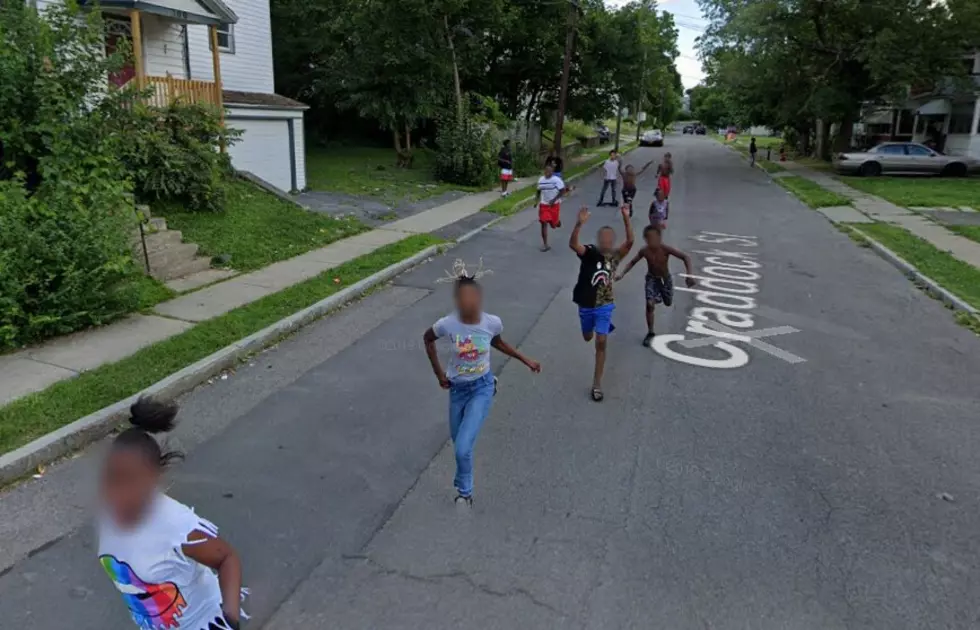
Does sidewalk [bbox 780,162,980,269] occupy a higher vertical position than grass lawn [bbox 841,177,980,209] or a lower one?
lower

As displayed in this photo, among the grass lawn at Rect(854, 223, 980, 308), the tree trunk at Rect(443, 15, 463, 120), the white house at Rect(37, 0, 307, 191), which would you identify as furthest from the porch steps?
the tree trunk at Rect(443, 15, 463, 120)

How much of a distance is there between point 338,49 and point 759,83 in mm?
19994

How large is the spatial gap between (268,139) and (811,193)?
54.8ft

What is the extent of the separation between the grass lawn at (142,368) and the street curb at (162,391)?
103 mm

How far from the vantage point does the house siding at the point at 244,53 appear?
1707 cm

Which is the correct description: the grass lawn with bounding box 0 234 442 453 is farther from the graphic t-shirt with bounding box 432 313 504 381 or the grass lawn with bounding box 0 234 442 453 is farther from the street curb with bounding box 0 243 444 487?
the graphic t-shirt with bounding box 432 313 504 381

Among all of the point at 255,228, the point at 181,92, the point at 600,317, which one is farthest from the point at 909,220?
the point at 181,92

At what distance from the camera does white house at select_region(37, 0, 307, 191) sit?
1383 centimetres

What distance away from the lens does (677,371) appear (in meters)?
6.71

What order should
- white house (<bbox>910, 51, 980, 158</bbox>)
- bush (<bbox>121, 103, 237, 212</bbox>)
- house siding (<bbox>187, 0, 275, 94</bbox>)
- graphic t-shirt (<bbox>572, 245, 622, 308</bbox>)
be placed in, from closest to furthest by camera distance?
graphic t-shirt (<bbox>572, 245, 622, 308</bbox>)
bush (<bbox>121, 103, 237, 212</bbox>)
house siding (<bbox>187, 0, 275, 94</bbox>)
white house (<bbox>910, 51, 980, 158</bbox>)

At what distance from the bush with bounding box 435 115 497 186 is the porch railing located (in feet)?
27.6

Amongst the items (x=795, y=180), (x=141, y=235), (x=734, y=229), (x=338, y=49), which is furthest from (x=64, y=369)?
(x=795, y=180)

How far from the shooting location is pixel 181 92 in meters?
13.7

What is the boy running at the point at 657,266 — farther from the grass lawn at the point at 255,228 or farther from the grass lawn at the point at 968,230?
the grass lawn at the point at 968,230
